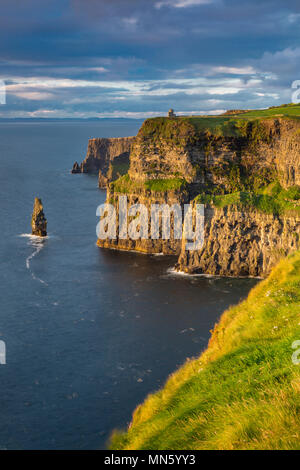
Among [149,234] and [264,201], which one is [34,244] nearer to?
[149,234]

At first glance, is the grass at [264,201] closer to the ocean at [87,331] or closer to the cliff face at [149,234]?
the ocean at [87,331]

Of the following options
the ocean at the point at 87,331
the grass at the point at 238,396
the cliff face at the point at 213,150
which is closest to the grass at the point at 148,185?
the cliff face at the point at 213,150

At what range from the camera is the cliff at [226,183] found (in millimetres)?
96062

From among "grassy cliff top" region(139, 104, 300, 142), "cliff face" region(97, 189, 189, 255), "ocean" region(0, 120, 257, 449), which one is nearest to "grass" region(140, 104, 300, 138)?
"grassy cliff top" region(139, 104, 300, 142)

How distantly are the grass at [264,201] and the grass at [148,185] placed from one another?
20.4m

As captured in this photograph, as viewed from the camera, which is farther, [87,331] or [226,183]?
[226,183]

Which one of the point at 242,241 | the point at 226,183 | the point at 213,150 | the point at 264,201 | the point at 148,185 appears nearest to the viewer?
the point at 242,241

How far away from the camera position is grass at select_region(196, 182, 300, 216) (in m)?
96.1

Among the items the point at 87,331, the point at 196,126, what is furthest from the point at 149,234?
the point at 87,331

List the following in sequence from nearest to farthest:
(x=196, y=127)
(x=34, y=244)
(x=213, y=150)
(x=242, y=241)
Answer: (x=242, y=241), (x=213, y=150), (x=34, y=244), (x=196, y=127)

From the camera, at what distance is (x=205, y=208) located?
320 feet

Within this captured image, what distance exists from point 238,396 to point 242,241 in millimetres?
84316

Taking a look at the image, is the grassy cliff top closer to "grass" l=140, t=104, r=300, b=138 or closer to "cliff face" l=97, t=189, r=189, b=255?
"grass" l=140, t=104, r=300, b=138

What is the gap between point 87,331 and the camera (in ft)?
233
